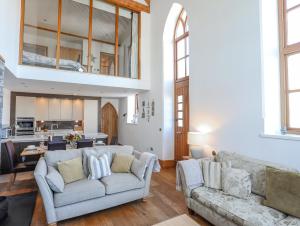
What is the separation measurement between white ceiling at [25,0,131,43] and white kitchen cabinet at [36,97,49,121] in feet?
9.66

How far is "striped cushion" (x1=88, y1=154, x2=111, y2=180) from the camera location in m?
2.79

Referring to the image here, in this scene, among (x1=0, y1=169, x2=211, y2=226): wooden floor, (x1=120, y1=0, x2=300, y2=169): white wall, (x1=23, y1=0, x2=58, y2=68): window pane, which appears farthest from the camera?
(x1=23, y1=0, x2=58, y2=68): window pane

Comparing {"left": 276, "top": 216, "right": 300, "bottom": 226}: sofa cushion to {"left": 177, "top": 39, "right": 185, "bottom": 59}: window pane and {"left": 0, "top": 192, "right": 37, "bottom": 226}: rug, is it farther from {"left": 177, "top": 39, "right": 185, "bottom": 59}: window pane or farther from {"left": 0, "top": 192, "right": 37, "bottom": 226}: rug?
{"left": 177, "top": 39, "right": 185, "bottom": 59}: window pane

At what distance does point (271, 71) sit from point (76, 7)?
566cm

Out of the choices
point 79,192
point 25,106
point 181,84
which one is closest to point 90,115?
point 25,106

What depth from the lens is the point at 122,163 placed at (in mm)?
3084

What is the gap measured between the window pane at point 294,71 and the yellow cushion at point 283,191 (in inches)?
55.4

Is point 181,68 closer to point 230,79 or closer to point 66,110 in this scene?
point 230,79

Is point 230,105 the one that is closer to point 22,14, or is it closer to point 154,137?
point 154,137

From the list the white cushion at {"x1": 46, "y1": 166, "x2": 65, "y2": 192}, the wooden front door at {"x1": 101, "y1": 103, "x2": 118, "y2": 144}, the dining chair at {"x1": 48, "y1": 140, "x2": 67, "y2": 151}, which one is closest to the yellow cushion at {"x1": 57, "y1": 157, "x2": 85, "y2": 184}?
the white cushion at {"x1": 46, "y1": 166, "x2": 65, "y2": 192}

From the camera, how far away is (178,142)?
16.6ft

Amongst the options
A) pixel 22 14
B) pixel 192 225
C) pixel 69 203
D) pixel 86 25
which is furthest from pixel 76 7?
pixel 192 225

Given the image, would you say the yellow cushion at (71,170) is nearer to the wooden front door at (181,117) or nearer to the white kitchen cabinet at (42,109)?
the wooden front door at (181,117)

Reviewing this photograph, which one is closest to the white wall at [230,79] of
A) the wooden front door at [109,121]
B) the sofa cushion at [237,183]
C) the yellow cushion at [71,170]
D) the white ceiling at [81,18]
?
the sofa cushion at [237,183]
